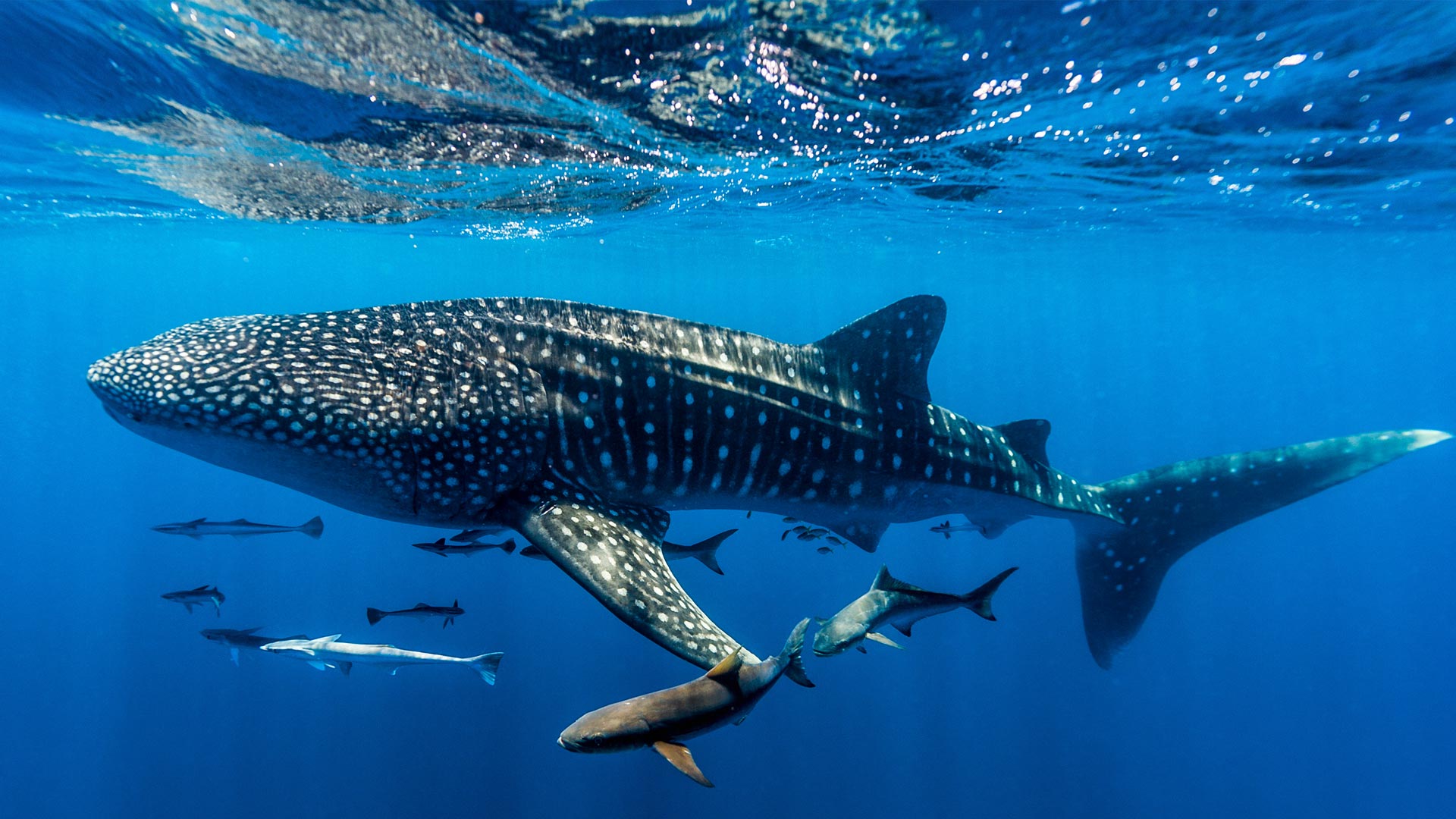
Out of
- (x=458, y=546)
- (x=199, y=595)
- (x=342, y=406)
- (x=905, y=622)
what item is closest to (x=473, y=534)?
(x=458, y=546)

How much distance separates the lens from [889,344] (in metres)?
5.93

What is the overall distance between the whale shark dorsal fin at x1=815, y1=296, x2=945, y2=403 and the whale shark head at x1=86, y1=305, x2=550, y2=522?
109 inches

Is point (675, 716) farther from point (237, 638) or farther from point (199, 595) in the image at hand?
point (199, 595)

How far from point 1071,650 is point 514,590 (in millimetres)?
24369

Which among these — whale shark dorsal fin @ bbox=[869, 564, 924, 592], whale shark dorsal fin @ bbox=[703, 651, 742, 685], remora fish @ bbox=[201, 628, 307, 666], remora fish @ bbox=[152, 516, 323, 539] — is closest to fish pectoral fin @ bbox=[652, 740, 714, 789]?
whale shark dorsal fin @ bbox=[703, 651, 742, 685]

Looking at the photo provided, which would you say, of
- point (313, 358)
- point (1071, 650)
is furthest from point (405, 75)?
point (1071, 650)

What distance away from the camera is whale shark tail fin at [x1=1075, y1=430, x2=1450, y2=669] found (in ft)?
20.0

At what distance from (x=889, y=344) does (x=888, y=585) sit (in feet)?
6.80

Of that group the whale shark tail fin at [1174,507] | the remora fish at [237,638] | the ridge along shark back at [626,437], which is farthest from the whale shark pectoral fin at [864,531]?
the remora fish at [237,638]

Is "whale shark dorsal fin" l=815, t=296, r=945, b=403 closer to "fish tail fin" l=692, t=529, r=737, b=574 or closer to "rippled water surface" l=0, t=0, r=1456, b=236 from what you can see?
"fish tail fin" l=692, t=529, r=737, b=574

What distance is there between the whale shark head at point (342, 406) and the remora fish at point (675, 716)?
223 centimetres

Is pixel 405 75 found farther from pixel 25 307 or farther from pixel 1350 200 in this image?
pixel 25 307

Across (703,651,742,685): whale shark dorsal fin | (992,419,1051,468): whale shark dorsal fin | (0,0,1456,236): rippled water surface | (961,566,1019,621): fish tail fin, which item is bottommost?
(961,566,1019,621): fish tail fin

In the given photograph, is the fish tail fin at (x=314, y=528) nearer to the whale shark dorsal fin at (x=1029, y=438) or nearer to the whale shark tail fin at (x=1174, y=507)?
the whale shark dorsal fin at (x=1029, y=438)
